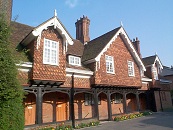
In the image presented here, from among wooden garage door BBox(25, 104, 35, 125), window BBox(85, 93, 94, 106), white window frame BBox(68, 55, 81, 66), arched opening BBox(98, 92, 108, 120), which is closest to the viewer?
wooden garage door BBox(25, 104, 35, 125)

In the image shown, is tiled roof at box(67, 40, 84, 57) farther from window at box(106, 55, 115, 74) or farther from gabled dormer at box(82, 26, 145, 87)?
window at box(106, 55, 115, 74)

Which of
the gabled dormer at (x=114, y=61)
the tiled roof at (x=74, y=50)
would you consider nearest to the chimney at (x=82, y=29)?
the tiled roof at (x=74, y=50)

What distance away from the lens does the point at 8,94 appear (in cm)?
860

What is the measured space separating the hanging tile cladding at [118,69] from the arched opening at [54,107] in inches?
139

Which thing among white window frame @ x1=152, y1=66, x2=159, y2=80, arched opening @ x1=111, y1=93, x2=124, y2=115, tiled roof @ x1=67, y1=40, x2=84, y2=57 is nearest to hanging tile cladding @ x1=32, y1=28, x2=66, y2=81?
tiled roof @ x1=67, y1=40, x2=84, y2=57

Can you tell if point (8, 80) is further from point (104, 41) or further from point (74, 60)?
point (104, 41)

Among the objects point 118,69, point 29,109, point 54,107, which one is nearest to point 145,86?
point 118,69

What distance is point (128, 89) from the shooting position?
2066 centimetres

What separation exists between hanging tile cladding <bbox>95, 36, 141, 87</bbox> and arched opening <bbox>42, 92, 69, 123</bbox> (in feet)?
11.6

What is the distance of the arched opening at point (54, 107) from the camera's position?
1514cm

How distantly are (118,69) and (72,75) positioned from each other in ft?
20.0

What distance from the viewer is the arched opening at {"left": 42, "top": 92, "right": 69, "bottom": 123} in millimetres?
15141

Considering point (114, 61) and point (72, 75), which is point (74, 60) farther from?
point (114, 61)

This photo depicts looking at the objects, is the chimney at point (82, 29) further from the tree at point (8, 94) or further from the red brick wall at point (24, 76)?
the tree at point (8, 94)
